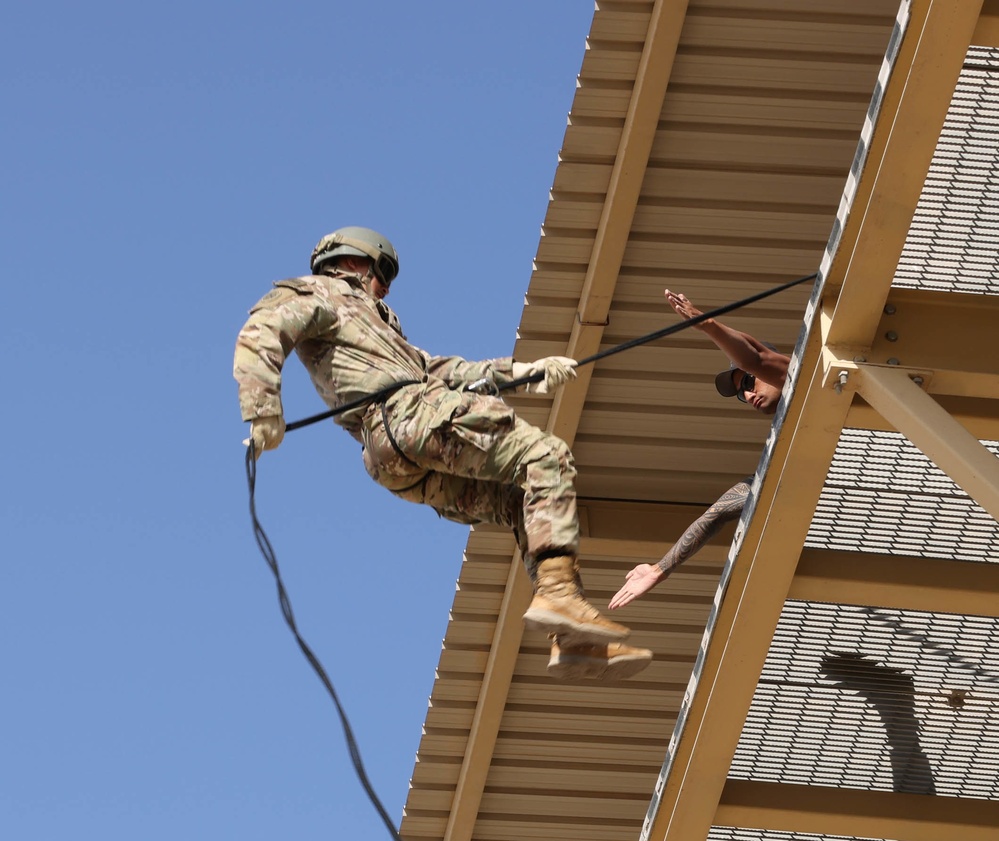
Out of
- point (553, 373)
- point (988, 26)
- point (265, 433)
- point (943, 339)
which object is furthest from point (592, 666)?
point (988, 26)

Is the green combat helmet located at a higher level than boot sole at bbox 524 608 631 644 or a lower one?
higher

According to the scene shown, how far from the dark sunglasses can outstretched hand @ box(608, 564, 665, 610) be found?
1168 mm

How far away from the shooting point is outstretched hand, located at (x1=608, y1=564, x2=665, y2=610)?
949 cm

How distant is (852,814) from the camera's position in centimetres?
1050

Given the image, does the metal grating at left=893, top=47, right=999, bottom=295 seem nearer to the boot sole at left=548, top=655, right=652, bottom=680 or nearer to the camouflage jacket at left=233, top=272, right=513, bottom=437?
the camouflage jacket at left=233, top=272, right=513, bottom=437

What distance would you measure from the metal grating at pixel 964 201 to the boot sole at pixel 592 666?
90.7 inches

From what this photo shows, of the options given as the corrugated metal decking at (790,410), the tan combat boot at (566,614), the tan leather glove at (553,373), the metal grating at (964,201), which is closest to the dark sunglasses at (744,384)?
the corrugated metal decking at (790,410)

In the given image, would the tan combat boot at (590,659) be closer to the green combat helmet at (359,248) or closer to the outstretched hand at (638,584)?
the outstretched hand at (638,584)

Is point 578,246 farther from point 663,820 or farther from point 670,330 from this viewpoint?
point 663,820

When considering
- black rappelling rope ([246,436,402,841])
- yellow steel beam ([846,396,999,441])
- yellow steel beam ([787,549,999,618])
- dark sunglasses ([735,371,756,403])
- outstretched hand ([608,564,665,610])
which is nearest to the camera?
black rappelling rope ([246,436,402,841])

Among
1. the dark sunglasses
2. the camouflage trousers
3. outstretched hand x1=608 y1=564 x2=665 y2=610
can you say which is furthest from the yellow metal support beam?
the camouflage trousers

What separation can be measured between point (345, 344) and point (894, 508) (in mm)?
2990

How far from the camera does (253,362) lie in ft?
26.5

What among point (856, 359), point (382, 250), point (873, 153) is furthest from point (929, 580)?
point (382, 250)
